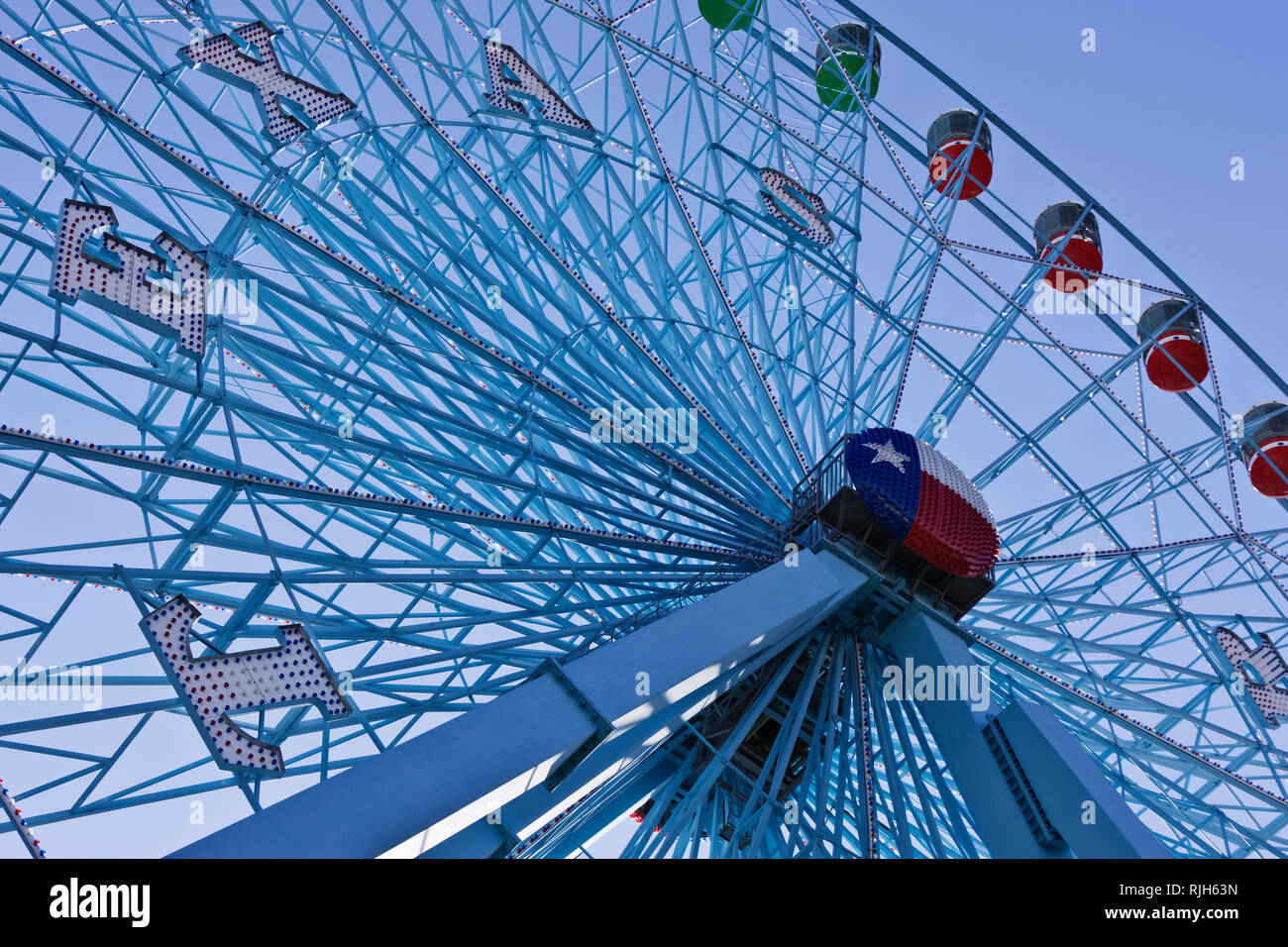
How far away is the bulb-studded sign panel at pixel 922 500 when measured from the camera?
12.6 m

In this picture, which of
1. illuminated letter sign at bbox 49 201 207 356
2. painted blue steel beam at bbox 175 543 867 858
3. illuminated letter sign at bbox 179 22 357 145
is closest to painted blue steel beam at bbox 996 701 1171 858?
painted blue steel beam at bbox 175 543 867 858

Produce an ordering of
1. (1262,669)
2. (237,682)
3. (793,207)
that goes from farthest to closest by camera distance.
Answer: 1. (793,207)
2. (1262,669)
3. (237,682)

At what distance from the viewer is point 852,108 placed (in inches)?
750

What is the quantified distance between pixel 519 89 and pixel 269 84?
355cm

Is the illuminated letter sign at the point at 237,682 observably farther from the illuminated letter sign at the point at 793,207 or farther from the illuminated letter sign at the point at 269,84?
the illuminated letter sign at the point at 793,207

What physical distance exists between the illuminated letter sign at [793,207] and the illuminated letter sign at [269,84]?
21.3 feet

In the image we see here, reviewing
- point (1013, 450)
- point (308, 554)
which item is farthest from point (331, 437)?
point (1013, 450)

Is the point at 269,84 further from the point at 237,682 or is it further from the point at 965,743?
the point at 965,743

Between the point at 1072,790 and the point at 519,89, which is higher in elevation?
the point at 519,89

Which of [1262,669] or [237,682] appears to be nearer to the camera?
[237,682]

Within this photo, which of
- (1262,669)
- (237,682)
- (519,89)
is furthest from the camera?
(1262,669)

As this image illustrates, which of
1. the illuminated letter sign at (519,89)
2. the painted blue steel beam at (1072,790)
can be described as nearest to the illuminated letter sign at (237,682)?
the painted blue steel beam at (1072,790)

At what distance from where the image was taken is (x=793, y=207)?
16.9 meters

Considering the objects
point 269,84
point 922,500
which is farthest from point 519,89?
point 922,500
